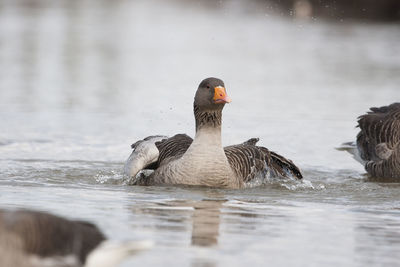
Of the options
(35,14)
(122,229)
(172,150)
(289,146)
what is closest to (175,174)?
(172,150)

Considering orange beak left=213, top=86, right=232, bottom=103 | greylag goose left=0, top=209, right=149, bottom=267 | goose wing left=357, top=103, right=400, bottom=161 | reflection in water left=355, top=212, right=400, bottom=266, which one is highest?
orange beak left=213, top=86, right=232, bottom=103

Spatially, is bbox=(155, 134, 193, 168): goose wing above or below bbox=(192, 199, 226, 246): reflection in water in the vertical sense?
above

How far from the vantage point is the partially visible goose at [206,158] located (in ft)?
35.2

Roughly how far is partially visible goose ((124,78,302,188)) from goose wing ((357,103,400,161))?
5.45ft

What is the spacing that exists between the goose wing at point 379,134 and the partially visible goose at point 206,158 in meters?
1.66

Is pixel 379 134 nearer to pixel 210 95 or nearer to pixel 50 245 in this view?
pixel 210 95

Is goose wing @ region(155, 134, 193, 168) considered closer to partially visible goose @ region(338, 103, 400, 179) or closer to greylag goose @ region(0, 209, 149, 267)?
partially visible goose @ region(338, 103, 400, 179)

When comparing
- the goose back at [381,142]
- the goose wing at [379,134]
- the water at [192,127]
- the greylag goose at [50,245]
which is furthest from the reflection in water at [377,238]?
the goose wing at [379,134]

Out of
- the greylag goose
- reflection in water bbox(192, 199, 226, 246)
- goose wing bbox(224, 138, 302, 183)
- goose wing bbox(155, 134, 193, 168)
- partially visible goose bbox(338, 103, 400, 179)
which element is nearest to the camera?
the greylag goose

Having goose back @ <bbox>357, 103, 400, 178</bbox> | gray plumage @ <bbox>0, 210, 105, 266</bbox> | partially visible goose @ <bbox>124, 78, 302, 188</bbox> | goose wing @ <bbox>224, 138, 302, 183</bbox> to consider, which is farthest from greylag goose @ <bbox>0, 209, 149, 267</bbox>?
goose back @ <bbox>357, 103, 400, 178</bbox>

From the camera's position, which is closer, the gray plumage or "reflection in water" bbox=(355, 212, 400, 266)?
the gray plumage

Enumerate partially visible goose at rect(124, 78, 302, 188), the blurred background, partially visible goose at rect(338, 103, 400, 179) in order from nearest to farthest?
1. partially visible goose at rect(124, 78, 302, 188)
2. partially visible goose at rect(338, 103, 400, 179)
3. the blurred background

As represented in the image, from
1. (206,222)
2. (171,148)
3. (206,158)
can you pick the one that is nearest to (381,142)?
(171,148)

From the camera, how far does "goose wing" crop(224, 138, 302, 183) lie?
11.3 m
